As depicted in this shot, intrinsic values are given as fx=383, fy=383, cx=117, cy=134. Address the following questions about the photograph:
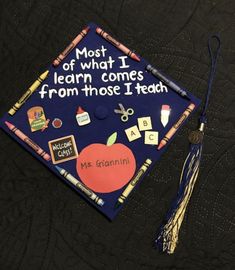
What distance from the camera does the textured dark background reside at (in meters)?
0.92

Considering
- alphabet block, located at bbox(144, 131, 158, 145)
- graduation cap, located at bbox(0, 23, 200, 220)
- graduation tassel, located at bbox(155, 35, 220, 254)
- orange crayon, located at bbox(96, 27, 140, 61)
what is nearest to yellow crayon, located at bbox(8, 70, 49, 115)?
graduation cap, located at bbox(0, 23, 200, 220)

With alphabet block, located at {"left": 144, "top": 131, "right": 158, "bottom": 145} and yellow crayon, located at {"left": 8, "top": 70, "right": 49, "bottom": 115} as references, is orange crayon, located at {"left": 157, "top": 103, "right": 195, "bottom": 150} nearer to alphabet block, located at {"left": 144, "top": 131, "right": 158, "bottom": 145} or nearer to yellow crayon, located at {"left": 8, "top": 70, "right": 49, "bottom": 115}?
alphabet block, located at {"left": 144, "top": 131, "right": 158, "bottom": 145}

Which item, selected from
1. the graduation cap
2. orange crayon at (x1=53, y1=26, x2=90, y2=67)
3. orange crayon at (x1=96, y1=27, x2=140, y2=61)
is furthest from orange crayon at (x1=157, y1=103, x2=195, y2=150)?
orange crayon at (x1=53, y1=26, x2=90, y2=67)

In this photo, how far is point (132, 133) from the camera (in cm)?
94

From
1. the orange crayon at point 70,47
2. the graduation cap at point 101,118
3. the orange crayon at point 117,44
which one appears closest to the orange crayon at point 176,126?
the graduation cap at point 101,118

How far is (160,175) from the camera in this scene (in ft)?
3.09

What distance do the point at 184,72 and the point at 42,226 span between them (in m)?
0.52

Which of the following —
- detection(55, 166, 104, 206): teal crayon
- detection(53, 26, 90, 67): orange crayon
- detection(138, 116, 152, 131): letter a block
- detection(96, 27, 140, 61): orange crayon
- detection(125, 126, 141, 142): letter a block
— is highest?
detection(96, 27, 140, 61): orange crayon

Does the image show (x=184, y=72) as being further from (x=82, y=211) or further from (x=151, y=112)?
(x=82, y=211)

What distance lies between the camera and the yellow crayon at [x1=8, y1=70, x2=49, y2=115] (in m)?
0.95

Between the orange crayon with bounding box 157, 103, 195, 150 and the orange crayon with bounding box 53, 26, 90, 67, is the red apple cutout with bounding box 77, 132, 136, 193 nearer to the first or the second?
the orange crayon with bounding box 157, 103, 195, 150

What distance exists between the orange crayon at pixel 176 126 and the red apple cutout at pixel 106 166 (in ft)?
0.27

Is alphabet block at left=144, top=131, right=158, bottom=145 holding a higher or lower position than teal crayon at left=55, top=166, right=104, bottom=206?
higher

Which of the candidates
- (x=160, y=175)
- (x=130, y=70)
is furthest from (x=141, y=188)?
(x=130, y=70)
